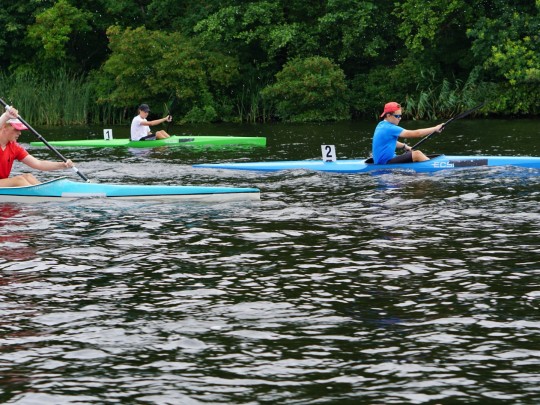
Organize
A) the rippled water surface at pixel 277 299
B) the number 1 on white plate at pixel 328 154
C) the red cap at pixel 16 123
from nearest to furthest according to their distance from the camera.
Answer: the rippled water surface at pixel 277 299 → the red cap at pixel 16 123 → the number 1 on white plate at pixel 328 154

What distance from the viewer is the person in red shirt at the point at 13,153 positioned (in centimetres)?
1289

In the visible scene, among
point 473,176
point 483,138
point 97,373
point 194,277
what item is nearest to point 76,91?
point 483,138

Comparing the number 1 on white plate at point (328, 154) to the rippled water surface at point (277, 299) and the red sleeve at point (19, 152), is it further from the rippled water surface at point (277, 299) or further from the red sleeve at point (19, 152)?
the red sleeve at point (19, 152)

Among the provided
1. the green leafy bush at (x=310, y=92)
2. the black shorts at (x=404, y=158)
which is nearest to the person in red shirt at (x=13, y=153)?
the black shorts at (x=404, y=158)

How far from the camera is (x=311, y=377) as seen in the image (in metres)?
5.86

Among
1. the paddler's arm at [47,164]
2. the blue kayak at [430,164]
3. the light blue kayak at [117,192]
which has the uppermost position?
the paddler's arm at [47,164]

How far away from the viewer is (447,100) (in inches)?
1351

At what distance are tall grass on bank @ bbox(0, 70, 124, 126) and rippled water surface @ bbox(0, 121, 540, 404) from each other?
923 inches

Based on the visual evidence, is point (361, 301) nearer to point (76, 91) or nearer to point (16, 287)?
point (16, 287)

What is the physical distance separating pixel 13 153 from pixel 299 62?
23479mm

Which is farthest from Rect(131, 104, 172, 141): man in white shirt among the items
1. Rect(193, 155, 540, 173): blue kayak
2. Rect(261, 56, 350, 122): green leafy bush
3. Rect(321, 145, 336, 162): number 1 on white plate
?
Rect(261, 56, 350, 122): green leafy bush

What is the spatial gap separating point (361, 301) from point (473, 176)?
864cm

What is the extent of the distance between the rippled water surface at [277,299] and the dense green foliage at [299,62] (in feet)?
67.2

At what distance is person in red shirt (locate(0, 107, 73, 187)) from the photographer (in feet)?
42.3
